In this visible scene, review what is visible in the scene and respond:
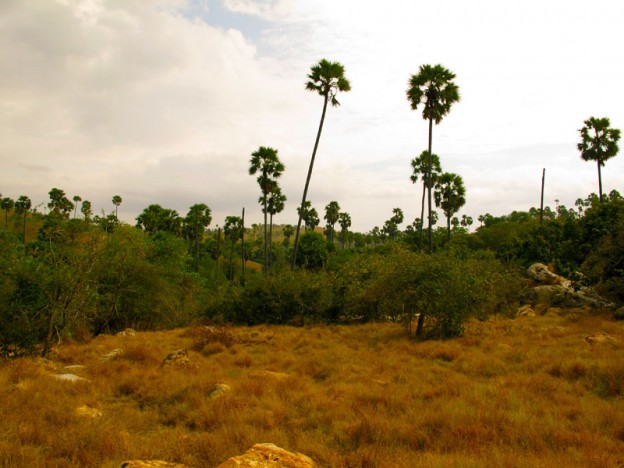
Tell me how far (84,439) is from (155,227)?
51.0 metres

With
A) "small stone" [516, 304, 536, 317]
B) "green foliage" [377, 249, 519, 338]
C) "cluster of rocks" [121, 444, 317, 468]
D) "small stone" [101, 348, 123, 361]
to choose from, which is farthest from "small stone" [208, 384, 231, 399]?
"small stone" [516, 304, 536, 317]

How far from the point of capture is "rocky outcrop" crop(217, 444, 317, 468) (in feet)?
14.8

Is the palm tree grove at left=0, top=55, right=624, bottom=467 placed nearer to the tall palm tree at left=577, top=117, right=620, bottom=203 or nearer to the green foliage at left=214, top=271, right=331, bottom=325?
the green foliage at left=214, top=271, right=331, bottom=325

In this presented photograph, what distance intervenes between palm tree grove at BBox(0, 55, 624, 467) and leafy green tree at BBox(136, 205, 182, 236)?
92.1 feet

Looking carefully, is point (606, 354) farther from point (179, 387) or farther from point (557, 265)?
point (557, 265)

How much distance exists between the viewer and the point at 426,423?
7.10 metres

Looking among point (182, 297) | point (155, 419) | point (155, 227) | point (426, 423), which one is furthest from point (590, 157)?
point (155, 227)

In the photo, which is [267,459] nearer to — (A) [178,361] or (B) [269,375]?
(B) [269,375]

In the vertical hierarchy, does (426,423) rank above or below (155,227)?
below

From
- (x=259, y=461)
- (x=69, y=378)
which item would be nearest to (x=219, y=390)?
(x=69, y=378)

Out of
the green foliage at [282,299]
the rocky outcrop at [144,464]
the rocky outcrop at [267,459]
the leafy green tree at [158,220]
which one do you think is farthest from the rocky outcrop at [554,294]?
the leafy green tree at [158,220]

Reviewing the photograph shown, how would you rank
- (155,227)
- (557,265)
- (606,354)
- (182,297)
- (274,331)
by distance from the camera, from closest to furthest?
(606,354)
(274,331)
(182,297)
(557,265)
(155,227)

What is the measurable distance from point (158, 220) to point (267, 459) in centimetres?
5528

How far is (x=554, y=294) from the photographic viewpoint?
26.3 meters
